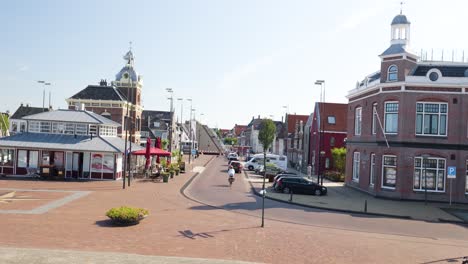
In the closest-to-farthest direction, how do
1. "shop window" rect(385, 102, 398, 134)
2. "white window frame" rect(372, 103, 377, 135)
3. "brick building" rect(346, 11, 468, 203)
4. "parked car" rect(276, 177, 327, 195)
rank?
1. "brick building" rect(346, 11, 468, 203)
2. "shop window" rect(385, 102, 398, 134)
3. "parked car" rect(276, 177, 327, 195)
4. "white window frame" rect(372, 103, 377, 135)

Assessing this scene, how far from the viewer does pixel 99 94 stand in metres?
56.4

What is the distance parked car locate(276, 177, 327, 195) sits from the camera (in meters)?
33.5

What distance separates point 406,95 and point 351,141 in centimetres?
939

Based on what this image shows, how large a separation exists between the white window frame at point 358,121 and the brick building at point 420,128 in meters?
5.51

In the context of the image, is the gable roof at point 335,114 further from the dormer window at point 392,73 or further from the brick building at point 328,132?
the dormer window at point 392,73

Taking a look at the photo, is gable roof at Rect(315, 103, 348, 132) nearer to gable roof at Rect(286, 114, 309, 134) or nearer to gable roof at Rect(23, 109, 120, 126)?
gable roof at Rect(286, 114, 309, 134)

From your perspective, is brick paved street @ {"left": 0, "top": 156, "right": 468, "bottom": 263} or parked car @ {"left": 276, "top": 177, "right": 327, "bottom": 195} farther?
parked car @ {"left": 276, "top": 177, "right": 327, "bottom": 195}

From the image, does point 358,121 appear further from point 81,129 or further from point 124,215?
point 124,215

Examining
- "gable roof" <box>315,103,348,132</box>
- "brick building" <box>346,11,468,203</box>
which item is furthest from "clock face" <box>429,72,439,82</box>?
"gable roof" <box>315,103,348,132</box>

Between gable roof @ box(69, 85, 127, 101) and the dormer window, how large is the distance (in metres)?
34.0

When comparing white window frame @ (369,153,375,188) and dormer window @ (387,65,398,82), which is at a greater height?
dormer window @ (387,65,398,82)

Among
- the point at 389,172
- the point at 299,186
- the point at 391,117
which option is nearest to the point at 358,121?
the point at 391,117

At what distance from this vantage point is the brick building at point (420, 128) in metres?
32.1

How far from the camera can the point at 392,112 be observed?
33.5m
